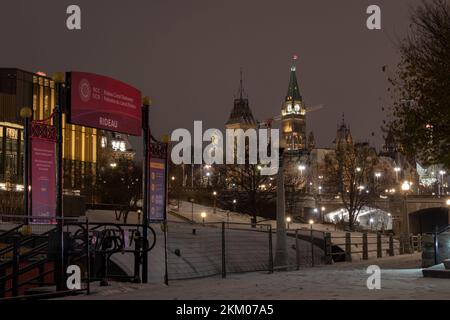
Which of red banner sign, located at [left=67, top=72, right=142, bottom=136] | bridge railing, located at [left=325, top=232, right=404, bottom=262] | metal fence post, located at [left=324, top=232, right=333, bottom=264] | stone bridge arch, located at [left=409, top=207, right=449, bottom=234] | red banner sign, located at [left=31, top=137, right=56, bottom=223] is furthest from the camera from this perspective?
stone bridge arch, located at [left=409, top=207, right=449, bottom=234]

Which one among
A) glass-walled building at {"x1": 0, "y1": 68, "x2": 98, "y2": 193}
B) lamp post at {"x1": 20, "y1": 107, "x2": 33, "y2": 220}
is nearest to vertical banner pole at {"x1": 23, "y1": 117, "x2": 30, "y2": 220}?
lamp post at {"x1": 20, "y1": 107, "x2": 33, "y2": 220}

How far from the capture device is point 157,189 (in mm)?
16141

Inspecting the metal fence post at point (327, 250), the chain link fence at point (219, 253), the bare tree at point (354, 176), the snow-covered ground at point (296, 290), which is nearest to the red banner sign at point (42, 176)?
the snow-covered ground at point (296, 290)

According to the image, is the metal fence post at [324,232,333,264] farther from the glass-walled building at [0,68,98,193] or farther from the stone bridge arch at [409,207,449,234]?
the stone bridge arch at [409,207,449,234]

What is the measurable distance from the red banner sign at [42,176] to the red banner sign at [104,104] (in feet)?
2.54

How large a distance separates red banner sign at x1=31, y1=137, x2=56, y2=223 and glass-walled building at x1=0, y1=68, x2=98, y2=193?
51.8 meters

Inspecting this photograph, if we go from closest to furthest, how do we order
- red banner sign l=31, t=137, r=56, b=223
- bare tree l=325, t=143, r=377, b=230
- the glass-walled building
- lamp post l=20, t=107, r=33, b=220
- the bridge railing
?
1. lamp post l=20, t=107, r=33, b=220
2. red banner sign l=31, t=137, r=56, b=223
3. the bridge railing
4. the glass-walled building
5. bare tree l=325, t=143, r=377, b=230

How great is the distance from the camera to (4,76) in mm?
70250

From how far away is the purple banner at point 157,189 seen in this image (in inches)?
625

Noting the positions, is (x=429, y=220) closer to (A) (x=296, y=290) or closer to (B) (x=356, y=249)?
(B) (x=356, y=249)

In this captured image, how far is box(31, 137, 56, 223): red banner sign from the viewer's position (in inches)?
520

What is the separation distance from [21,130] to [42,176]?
2384 inches

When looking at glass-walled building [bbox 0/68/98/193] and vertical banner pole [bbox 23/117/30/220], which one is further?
glass-walled building [bbox 0/68/98/193]
